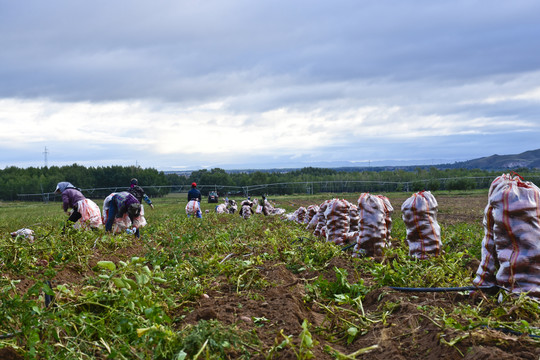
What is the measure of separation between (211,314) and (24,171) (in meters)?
77.5

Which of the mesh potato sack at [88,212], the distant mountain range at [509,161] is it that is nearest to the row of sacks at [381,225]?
the mesh potato sack at [88,212]

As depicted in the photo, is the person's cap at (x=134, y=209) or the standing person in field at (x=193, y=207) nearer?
the person's cap at (x=134, y=209)

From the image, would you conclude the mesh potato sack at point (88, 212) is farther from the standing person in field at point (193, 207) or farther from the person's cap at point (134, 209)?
the standing person in field at point (193, 207)

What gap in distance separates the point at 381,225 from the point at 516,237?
10.5 feet

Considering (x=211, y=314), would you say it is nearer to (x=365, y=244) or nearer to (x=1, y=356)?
(x=1, y=356)

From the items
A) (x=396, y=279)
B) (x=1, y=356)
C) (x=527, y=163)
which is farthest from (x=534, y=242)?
(x=527, y=163)

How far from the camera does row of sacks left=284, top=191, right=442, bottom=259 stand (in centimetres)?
664

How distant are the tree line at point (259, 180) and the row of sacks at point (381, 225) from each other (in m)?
35.7

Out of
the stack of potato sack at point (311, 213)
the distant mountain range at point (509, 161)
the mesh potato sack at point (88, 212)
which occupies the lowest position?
the stack of potato sack at point (311, 213)

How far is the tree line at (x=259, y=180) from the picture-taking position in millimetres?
46906

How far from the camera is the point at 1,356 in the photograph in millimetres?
2984

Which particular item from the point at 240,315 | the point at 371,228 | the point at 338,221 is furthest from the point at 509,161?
the point at 240,315

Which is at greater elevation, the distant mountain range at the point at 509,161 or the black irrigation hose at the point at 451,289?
the distant mountain range at the point at 509,161

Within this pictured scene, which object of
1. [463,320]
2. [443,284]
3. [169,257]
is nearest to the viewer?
[463,320]
